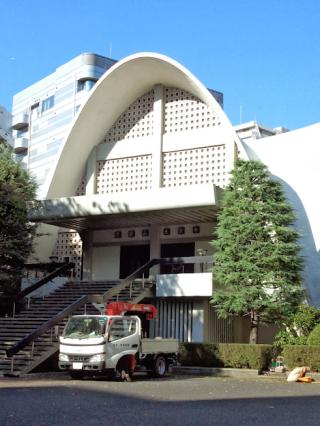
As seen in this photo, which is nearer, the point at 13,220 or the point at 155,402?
the point at 155,402

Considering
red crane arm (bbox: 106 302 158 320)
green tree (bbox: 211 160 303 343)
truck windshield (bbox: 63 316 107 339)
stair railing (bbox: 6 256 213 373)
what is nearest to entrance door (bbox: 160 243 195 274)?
stair railing (bbox: 6 256 213 373)

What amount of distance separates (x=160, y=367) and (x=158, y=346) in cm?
67

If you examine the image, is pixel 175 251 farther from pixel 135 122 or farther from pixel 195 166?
pixel 135 122

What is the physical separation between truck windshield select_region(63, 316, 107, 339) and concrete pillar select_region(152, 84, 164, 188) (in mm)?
12764

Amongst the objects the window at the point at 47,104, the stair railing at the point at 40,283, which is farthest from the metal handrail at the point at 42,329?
the window at the point at 47,104

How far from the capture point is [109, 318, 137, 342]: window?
53.5ft

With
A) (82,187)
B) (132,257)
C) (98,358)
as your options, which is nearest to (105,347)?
(98,358)

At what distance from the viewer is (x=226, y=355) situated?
802 inches

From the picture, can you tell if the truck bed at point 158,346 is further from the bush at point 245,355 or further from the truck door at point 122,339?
the bush at point 245,355

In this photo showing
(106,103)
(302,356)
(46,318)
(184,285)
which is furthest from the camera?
(106,103)

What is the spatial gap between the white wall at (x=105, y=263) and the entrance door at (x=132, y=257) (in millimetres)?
266

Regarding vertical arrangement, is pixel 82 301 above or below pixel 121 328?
above

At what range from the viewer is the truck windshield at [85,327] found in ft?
53.0

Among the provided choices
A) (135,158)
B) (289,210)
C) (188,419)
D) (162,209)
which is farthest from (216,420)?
(135,158)
